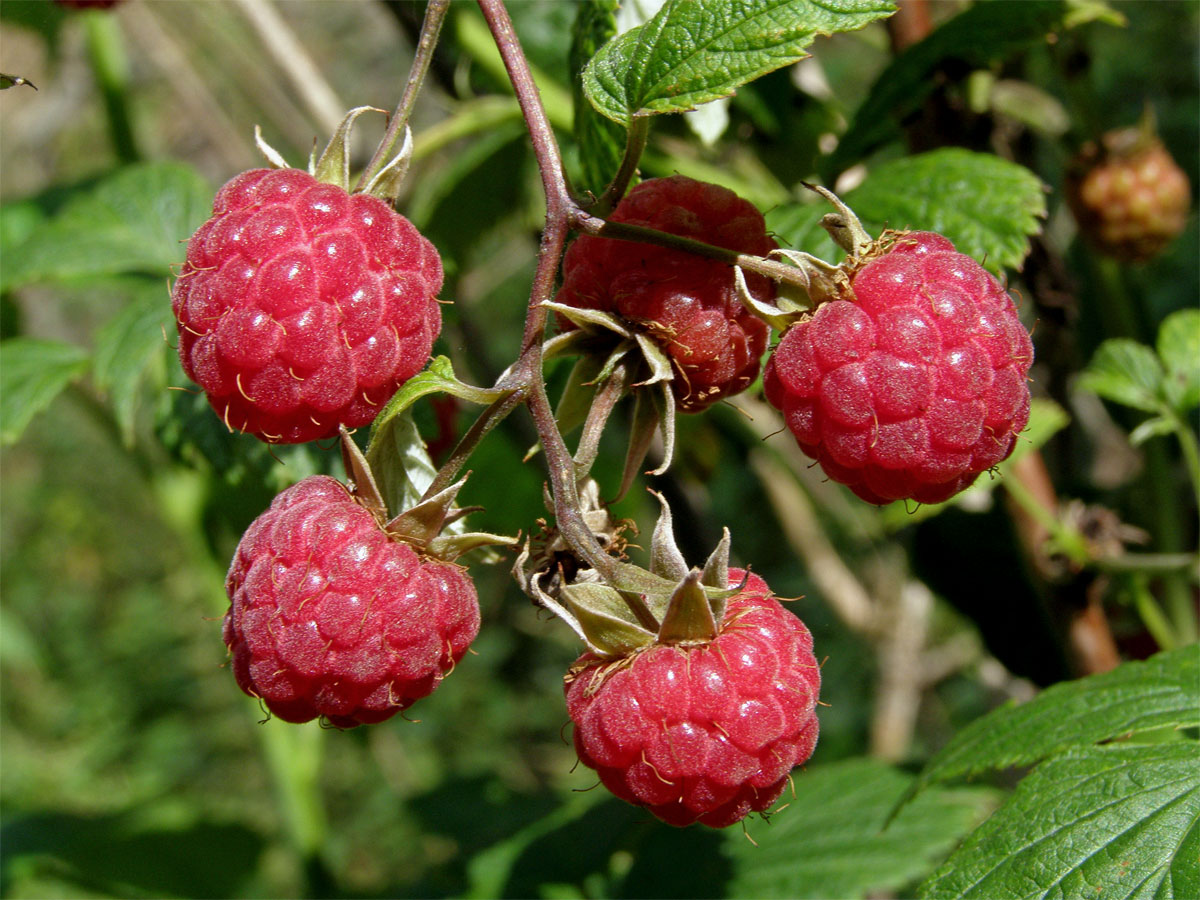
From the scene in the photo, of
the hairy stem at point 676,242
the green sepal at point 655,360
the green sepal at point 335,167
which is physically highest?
the green sepal at point 335,167

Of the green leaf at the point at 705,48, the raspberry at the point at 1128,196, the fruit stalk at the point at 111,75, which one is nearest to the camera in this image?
the green leaf at the point at 705,48

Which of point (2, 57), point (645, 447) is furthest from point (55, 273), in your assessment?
point (2, 57)

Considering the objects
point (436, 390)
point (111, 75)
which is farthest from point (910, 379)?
point (111, 75)

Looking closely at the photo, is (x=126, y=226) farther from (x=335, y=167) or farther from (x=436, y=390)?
(x=436, y=390)

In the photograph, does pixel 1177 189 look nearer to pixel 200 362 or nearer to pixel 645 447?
pixel 645 447

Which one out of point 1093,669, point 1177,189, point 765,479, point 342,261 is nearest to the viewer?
point 342,261

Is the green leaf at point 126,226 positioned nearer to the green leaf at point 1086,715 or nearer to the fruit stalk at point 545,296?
the fruit stalk at point 545,296

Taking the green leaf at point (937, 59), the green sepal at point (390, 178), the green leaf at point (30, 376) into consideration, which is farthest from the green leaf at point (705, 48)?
the green leaf at point (30, 376)
